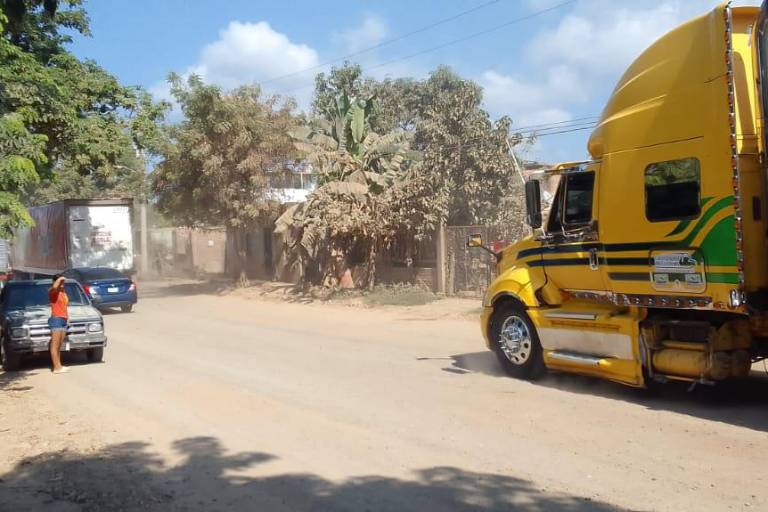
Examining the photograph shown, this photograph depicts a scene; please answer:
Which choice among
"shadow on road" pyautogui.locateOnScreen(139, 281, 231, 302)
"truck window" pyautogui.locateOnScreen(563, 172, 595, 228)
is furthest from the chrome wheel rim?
"shadow on road" pyautogui.locateOnScreen(139, 281, 231, 302)

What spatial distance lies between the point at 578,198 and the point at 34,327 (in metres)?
8.88

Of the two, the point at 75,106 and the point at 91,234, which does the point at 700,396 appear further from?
the point at 91,234

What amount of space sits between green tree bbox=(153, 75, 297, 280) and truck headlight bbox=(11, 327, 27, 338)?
14935 millimetres

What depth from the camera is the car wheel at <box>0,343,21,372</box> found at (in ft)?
39.6

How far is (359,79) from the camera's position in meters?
48.2

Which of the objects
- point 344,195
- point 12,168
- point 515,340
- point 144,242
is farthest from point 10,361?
point 144,242

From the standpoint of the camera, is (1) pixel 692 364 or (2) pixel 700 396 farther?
(2) pixel 700 396

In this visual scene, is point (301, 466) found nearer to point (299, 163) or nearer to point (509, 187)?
point (509, 187)

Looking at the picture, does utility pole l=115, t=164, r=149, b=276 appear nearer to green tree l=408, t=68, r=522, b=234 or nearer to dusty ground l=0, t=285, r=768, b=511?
green tree l=408, t=68, r=522, b=234

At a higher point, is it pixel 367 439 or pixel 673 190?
pixel 673 190

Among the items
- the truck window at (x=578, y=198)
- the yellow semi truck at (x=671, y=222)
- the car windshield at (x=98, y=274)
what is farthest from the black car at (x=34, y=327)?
the car windshield at (x=98, y=274)

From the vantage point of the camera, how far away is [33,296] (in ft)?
42.9

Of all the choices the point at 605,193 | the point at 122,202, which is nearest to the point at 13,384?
the point at 605,193

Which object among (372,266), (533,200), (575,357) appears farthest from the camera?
(372,266)
